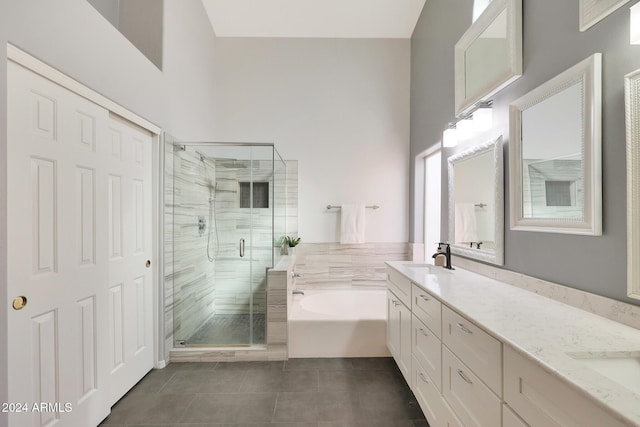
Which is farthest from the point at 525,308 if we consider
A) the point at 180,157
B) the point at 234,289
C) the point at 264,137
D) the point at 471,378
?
the point at 264,137

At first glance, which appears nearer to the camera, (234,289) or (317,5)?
(234,289)

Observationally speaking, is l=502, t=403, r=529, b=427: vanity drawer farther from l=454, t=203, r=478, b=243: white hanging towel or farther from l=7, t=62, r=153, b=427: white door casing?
l=7, t=62, r=153, b=427: white door casing

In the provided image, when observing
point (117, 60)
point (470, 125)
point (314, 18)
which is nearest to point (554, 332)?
point (470, 125)

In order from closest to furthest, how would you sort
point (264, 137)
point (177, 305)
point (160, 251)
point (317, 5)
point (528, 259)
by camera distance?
point (528, 259), point (160, 251), point (177, 305), point (317, 5), point (264, 137)

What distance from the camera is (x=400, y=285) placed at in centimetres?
213

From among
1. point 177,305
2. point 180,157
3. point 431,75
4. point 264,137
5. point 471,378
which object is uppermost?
point 431,75

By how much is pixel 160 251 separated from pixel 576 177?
2.73m

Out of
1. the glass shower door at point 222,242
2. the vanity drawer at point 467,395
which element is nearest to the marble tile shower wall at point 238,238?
the glass shower door at point 222,242

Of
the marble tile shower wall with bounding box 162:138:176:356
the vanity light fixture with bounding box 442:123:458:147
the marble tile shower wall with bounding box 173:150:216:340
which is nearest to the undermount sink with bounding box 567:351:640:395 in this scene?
the vanity light fixture with bounding box 442:123:458:147

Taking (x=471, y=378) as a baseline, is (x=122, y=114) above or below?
above

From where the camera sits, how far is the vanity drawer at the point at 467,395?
3.34 feet

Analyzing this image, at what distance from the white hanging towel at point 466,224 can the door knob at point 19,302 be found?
253 centimetres

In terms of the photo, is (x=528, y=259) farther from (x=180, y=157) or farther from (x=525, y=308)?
(x=180, y=157)

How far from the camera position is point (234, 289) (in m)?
2.78
